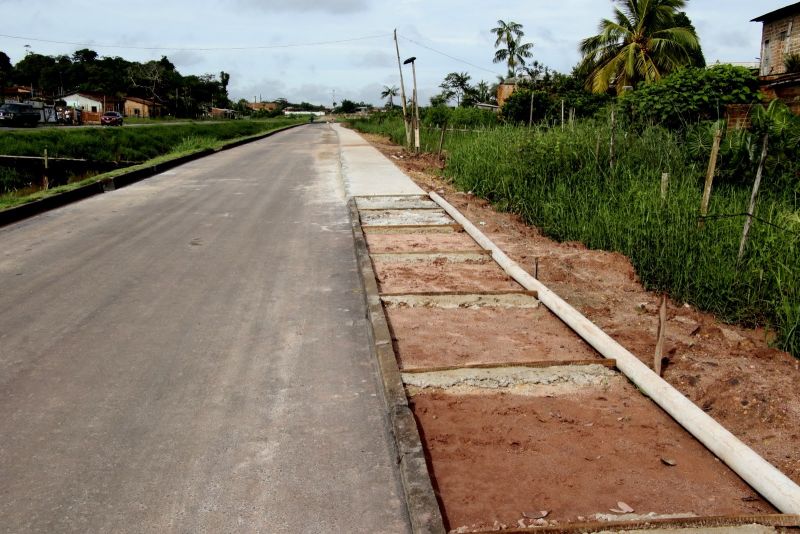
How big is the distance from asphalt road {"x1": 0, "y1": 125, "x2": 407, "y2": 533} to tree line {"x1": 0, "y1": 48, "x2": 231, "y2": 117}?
273 ft

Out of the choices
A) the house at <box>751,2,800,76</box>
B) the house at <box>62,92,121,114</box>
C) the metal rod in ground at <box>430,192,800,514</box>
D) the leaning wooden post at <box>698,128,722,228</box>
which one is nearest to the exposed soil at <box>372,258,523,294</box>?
the metal rod in ground at <box>430,192,800,514</box>

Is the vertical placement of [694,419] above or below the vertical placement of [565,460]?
above

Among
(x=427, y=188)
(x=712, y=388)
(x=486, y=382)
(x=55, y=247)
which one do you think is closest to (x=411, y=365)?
(x=486, y=382)

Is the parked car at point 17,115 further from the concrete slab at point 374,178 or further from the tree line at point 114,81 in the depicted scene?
the tree line at point 114,81

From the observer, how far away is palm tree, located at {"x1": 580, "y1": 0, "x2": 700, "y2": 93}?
30.2 metres

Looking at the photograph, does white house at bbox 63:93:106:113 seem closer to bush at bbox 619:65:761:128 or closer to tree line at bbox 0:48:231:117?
tree line at bbox 0:48:231:117

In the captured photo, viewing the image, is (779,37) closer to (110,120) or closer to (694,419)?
(694,419)

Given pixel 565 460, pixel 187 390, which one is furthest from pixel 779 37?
pixel 187 390

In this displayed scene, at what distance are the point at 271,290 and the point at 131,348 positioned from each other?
178 cm

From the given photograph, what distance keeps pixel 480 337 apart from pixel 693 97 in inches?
386

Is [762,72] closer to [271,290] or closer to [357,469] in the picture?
[271,290]

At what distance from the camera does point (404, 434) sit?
3576 millimetres

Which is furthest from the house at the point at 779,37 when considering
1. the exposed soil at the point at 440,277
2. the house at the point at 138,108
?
the house at the point at 138,108

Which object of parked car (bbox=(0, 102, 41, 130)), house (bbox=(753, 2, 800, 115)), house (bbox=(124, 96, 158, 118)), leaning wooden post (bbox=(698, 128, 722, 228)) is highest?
house (bbox=(753, 2, 800, 115))
